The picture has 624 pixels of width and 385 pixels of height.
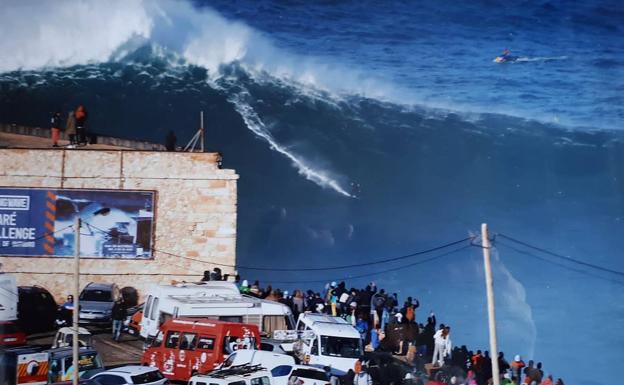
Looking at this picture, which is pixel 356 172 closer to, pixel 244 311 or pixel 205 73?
pixel 205 73

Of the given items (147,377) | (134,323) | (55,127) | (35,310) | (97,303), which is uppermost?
(55,127)

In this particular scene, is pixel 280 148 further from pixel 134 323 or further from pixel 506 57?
pixel 134 323

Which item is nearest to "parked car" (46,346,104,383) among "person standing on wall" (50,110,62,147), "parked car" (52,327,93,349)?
"parked car" (52,327,93,349)

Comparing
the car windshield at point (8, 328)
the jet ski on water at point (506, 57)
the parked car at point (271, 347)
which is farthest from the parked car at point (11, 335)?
the jet ski on water at point (506, 57)

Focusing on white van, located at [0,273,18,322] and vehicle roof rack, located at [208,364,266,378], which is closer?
vehicle roof rack, located at [208,364,266,378]

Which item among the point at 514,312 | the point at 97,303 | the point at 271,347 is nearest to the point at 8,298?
the point at 97,303

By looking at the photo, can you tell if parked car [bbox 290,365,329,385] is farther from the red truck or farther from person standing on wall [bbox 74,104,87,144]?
person standing on wall [bbox 74,104,87,144]

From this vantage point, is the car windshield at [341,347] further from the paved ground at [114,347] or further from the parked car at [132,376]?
the paved ground at [114,347]
